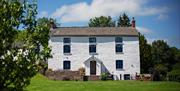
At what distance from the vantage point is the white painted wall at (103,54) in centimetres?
5553

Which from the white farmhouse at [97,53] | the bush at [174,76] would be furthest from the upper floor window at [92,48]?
the bush at [174,76]

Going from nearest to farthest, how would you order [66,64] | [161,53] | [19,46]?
[19,46] < [66,64] < [161,53]

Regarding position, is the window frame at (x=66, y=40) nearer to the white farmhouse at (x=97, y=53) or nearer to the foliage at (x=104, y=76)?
the white farmhouse at (x=97, y=53)

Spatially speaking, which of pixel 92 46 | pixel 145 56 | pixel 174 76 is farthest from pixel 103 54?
pixel 145 56

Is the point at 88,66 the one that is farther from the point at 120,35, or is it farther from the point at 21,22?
the point at 21,22

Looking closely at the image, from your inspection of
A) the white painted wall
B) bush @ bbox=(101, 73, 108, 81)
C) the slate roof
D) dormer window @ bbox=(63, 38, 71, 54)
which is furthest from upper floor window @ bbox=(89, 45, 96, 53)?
bush @ bbox=(101, 73, 108, 81)

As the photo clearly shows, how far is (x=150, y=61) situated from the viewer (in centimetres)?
7375

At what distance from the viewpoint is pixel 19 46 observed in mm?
13359

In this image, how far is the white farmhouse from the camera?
182 feet

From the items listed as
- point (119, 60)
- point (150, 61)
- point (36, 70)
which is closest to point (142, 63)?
point (150, 61)

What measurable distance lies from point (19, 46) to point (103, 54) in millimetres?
42661

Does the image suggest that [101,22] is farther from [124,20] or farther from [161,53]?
[161,53]

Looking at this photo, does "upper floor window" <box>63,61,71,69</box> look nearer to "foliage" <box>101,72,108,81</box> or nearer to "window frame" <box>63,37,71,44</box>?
"window frame" <box>63,37,71,44</box>

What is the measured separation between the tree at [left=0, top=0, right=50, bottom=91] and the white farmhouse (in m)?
41.6
